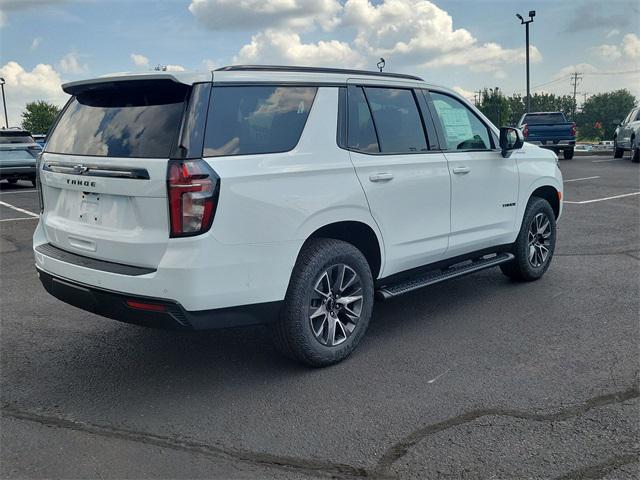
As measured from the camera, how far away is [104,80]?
3.72 meters

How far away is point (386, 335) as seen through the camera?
4699mm

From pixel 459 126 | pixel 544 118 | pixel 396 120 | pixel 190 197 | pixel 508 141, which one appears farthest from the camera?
pixel 544 118

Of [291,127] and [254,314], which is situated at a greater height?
[291,127]

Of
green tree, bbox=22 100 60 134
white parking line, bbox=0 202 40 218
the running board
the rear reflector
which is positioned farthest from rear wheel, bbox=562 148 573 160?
green tree, bbox=22 100 60 134

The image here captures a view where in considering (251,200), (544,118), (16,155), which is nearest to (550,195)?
(251,200)

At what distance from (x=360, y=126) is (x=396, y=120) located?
1.46ft

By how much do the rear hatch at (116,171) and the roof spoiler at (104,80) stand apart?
0.01 metres

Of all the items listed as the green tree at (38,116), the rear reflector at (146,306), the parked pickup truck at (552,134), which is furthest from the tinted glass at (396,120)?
the green tree at (38,116)

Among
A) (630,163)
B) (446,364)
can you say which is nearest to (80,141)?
(446,364)

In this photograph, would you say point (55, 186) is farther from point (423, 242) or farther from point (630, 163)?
point (630, 163)

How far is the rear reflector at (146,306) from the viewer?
11.2ft

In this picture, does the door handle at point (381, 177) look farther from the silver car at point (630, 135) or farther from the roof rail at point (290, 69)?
the silver car at point (630, 135)

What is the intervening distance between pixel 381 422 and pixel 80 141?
2.48m

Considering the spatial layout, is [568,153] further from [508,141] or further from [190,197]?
[190,197]
